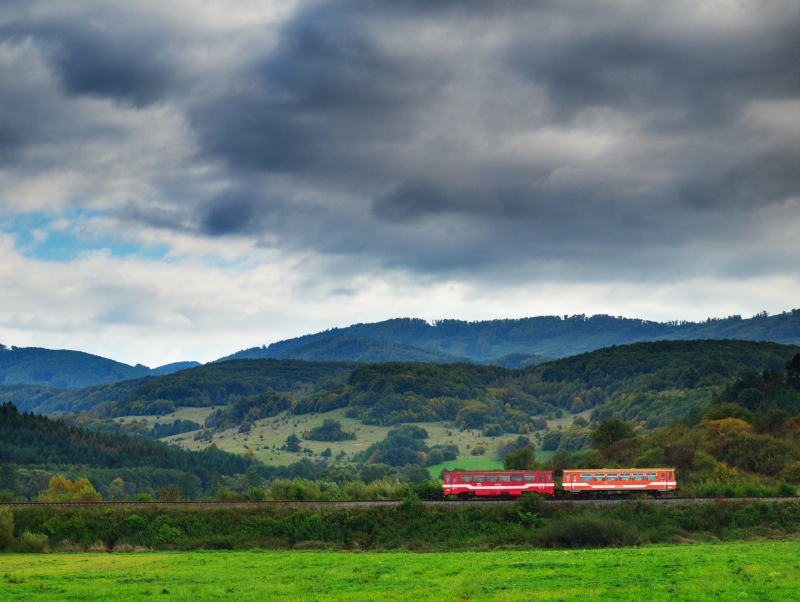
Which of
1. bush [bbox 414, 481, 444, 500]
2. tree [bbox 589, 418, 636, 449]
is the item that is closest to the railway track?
bush [bbox 414, 481, 444, 500]

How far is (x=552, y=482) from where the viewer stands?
7781 cm

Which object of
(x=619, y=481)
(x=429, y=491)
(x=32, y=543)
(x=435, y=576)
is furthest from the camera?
(x=429, y=491)

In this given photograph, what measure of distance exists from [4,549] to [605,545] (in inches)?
1834

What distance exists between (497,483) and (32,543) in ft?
129

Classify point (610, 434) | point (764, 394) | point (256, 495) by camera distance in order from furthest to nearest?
point (764, 394), point (610, 434), point (256, 495)

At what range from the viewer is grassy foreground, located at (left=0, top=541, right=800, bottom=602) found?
40969mm

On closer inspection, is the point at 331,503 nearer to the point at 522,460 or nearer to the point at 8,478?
the point at 522,460

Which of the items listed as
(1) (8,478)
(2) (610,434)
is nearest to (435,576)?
(2) (610,434)

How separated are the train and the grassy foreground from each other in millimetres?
16863

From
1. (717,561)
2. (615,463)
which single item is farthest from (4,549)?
(615,463)

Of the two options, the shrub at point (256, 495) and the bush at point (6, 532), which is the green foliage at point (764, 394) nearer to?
the shrub at point (256, 495)

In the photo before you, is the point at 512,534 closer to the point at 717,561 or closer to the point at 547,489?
the point at 547,489

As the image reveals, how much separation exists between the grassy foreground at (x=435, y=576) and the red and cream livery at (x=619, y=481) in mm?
17095

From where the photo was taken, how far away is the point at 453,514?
72.6 m
